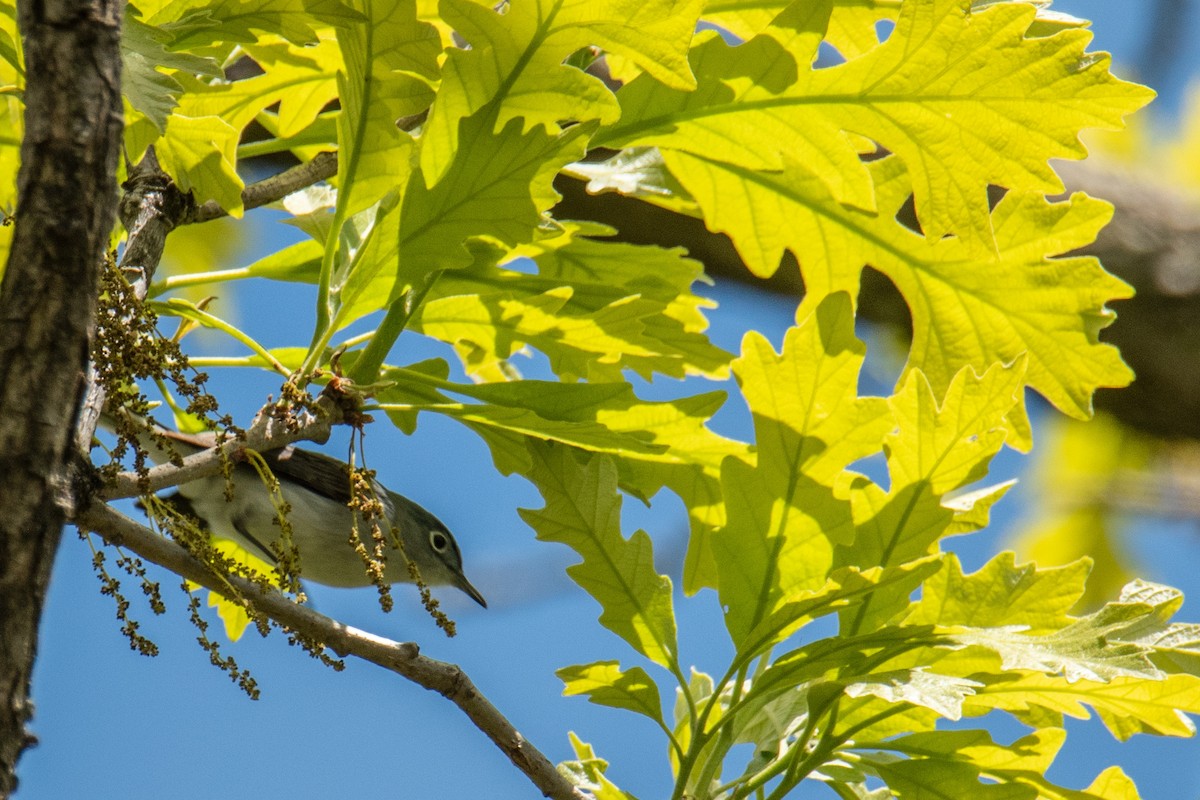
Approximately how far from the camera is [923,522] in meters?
1.43

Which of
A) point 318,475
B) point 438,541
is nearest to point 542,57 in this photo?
point 318,475

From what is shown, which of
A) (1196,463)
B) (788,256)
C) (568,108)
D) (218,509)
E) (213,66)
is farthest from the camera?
(1196,463)

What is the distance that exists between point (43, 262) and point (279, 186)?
0.74m

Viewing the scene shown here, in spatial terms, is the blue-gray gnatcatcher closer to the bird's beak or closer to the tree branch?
the bird's beak

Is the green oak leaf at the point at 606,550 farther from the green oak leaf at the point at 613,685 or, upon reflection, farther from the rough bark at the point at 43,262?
the rough bark at the point at 43,262

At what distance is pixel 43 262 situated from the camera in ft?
2.86

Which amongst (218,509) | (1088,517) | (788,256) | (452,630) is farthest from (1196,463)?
(452,630)

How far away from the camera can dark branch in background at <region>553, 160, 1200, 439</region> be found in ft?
15.9

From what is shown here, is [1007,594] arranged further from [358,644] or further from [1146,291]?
[1146,291]

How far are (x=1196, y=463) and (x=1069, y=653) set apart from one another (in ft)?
15.6

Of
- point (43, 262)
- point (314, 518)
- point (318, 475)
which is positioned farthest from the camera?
point (318, 475)

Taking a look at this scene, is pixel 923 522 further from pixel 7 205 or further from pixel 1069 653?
pixel 7 205

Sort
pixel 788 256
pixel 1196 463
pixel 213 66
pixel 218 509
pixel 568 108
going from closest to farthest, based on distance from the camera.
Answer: pixel 213 66 < pixel 568 108 < pixel 218 509 < pixel 788 256 < pixel 1196 463

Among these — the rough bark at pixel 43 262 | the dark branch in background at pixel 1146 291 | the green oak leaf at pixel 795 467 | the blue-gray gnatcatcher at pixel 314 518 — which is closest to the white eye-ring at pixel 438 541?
the blue-gray gnatcatcher at pixel 314 518
